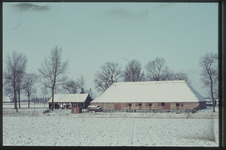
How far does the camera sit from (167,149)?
6031mm

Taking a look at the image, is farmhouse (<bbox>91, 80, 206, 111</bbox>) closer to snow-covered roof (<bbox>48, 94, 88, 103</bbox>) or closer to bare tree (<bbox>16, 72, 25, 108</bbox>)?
snow-covered roof (<bbox>48, 94, 88, 103</bbox>)

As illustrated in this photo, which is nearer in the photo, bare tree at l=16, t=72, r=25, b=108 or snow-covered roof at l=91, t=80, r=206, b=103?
bare tree at l=16, t=72, r=25, b=108

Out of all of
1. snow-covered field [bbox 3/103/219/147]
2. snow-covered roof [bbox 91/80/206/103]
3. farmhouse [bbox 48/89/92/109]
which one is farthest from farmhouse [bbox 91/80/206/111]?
snow-covered field [bbox 3/103/219/147]

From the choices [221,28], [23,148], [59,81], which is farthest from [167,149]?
[59,81]

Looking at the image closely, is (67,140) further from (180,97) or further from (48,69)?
(180,97)

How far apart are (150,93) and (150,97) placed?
1235 mm

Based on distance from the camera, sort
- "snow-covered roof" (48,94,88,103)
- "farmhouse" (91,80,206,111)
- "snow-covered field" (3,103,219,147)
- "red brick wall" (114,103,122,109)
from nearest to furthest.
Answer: "snow-covered field" (3,103,219,147), "farmhouse" (91,80,206,111), "red brick wall" (114,103,122,109), "snow-covered roof" (48,94,88,103)

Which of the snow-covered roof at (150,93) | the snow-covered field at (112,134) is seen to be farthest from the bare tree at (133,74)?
the snow-covered field at (112,134)

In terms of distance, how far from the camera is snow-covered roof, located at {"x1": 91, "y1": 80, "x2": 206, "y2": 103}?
1297 inches

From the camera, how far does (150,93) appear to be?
34.8 meters

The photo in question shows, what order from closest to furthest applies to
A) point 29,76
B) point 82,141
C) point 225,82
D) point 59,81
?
point 225,82
point 82,141
point 59,81
point 29,76

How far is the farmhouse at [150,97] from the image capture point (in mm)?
32062

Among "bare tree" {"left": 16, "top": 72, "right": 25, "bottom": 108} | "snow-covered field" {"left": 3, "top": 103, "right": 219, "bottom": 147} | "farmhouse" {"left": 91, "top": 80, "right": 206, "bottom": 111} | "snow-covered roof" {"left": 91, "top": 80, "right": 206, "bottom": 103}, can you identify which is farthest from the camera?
"snow-covered roof" {"left": 91, "top": 80, "right": 206, "bottom": 103}

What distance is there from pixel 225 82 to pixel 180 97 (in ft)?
93.6
